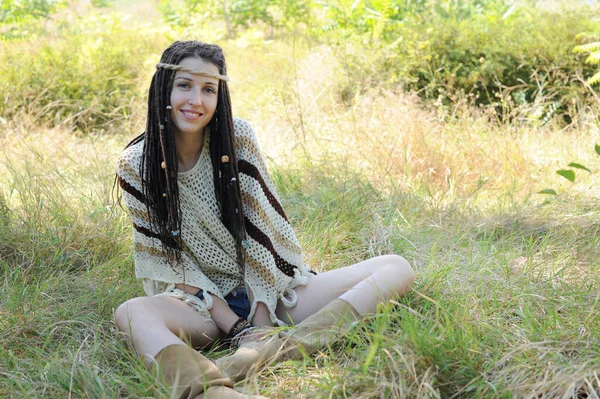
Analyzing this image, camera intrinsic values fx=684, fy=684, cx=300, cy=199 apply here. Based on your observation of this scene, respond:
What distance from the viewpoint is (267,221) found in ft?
8.55

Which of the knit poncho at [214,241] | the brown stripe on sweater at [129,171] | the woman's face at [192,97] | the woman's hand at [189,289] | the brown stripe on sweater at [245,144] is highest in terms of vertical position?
the woman's face at [192,97]

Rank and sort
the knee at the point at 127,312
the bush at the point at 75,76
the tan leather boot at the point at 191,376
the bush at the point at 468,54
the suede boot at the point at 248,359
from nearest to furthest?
the tan leather boot at the point at 191,376
the suede boot at the point at 248,359
the knee at the point at 127,312
the bush at the point at 468,54
the bush at the point at 75,76

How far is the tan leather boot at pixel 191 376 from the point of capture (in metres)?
1.94

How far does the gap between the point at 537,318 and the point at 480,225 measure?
111 cm

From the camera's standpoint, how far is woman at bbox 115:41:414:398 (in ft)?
7.85

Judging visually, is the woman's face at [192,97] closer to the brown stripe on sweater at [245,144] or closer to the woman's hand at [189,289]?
the brown stripe on sweater at [245,144]

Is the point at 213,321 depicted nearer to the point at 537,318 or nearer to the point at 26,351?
the point at 26,351

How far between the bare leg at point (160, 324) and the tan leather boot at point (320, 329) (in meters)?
0.29

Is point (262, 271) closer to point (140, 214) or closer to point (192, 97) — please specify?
point (140, 214)

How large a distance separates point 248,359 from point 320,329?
0.28 m

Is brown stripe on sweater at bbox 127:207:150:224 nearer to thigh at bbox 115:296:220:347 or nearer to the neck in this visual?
the neck

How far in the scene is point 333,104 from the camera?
17.7 feet

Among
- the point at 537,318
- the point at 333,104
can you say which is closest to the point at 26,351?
the point at 537,318

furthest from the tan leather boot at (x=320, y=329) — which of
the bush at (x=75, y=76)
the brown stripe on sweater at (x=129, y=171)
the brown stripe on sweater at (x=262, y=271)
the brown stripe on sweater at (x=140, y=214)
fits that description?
the bush at (x=75, y=76)
